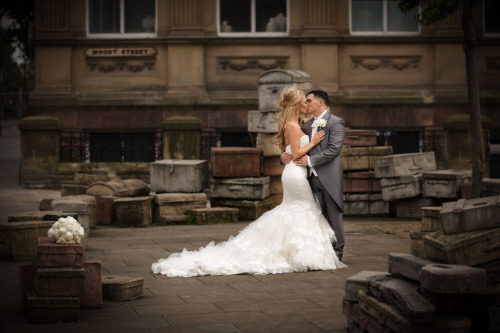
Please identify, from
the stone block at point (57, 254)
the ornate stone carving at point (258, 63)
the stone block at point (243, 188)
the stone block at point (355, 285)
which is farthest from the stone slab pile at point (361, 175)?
the stone block at point (355, 285)

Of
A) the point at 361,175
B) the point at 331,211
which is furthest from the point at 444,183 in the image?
the point at 331,211

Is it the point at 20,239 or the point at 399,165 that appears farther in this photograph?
the point at 399,165

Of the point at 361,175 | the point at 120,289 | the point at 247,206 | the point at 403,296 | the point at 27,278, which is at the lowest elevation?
the point at 120,289

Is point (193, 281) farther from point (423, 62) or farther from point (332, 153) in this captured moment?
point (423, 62)

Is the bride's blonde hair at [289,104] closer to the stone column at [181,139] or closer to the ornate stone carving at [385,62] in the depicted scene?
the stone column at [181,139]

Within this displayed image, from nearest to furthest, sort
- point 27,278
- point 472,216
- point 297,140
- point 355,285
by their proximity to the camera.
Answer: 1. point 472,216
2. point 355,285
3. point 27,278
4. point 297,140

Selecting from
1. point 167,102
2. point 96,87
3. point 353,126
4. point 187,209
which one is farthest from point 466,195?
point 96,87

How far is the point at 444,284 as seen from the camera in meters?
6.23

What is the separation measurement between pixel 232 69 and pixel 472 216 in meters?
16.4

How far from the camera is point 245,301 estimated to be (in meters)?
8.92

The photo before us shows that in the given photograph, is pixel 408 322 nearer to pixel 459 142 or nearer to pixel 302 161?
pixel 302 161

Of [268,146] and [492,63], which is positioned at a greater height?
[492,63]

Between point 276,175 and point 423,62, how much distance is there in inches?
300

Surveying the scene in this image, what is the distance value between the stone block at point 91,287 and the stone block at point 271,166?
8.62m
